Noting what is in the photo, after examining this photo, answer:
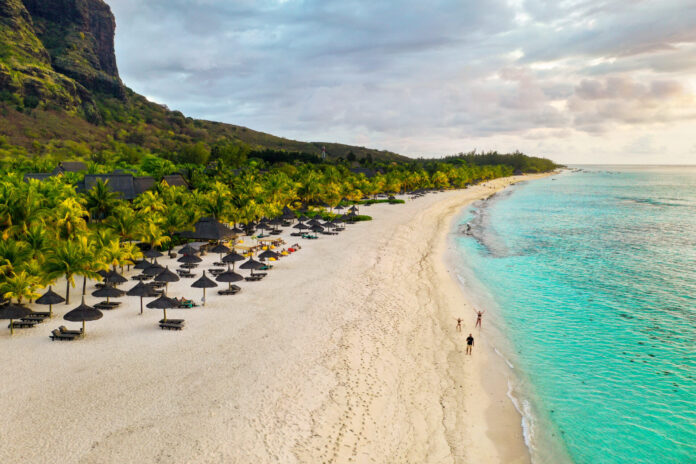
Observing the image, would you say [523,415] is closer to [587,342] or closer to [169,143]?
[587,342]

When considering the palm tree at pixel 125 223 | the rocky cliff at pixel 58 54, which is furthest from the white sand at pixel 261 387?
the rocky cliff at pixel 58 54

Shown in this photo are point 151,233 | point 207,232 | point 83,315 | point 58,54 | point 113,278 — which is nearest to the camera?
point 83,315

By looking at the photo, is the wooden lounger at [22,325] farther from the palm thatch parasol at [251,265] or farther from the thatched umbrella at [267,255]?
the thatched umbrella at [267,255]

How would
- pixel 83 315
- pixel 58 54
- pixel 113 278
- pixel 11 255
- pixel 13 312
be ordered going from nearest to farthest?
pixel 83 315 → pixel 13 312 → pixel 11 255 → pixel 113 278 → pixel 58 54

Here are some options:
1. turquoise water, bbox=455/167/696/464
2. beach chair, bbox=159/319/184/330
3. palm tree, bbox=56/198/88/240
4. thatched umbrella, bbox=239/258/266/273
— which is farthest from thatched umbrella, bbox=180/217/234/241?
turquoise water, bbox=455/167/696/464

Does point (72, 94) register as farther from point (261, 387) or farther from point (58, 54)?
point (261, 387)

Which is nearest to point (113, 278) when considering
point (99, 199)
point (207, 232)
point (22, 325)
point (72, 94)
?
point (22, 325)
